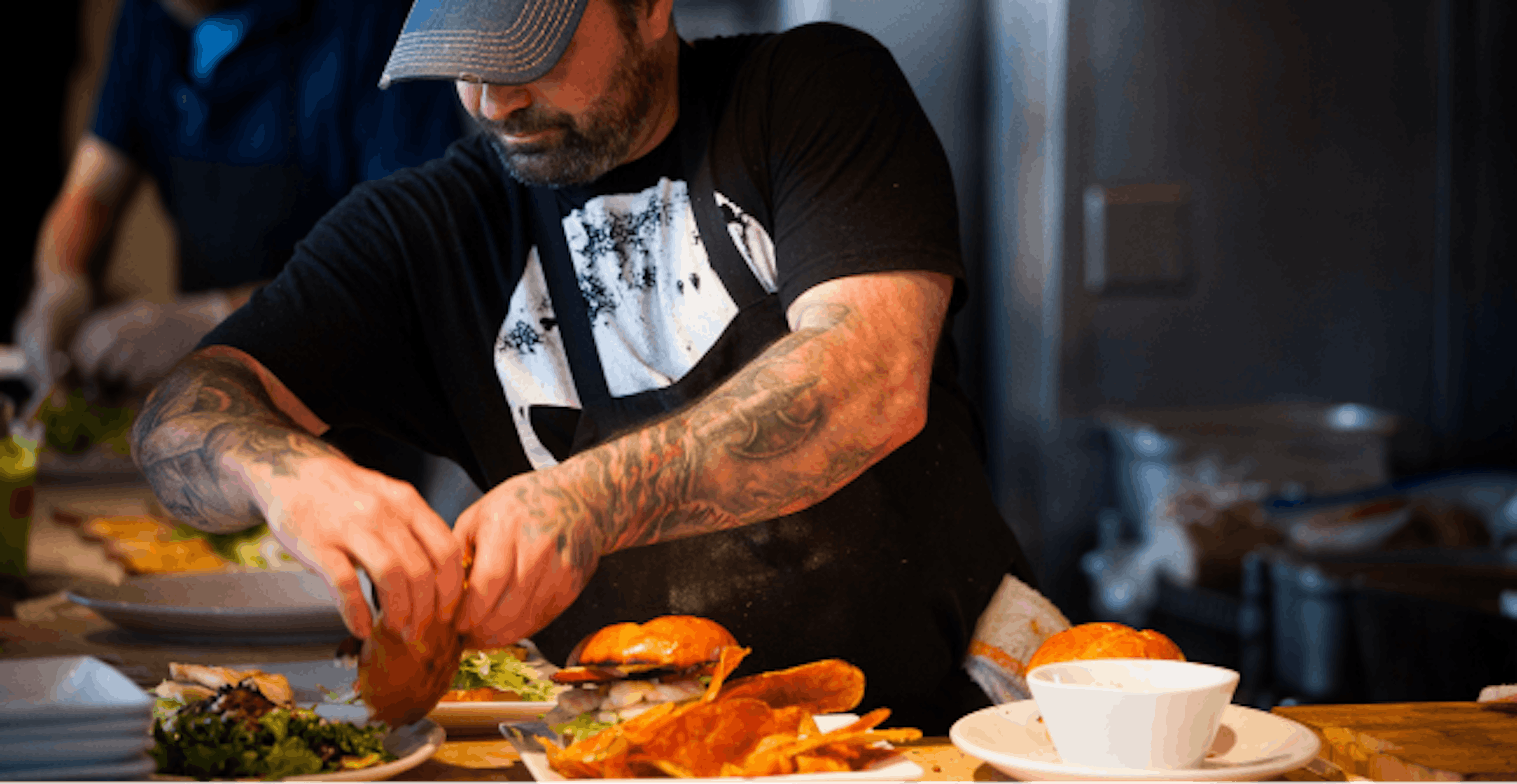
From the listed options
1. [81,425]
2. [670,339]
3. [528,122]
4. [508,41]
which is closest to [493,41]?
[508,41]

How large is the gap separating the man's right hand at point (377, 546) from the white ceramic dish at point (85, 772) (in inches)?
Result: 6.3

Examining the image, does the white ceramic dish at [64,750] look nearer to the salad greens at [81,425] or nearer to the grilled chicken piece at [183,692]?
the grilled chicken piece at [183,692]

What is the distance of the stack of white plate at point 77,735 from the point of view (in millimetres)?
775

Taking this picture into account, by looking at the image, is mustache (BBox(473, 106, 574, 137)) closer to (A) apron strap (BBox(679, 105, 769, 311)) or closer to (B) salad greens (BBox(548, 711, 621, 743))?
(A) apron strap (BBox(679, 105, 769, 311))

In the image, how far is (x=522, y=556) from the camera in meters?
0.94

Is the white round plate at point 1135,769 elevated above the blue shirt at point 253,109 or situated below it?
below

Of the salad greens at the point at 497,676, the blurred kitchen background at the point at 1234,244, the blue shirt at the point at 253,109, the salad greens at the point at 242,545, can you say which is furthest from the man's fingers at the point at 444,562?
the blurred kitchen background at the point at 1234,244

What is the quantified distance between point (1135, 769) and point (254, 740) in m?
0.54

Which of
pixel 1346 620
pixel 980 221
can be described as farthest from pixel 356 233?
pixel 980 221

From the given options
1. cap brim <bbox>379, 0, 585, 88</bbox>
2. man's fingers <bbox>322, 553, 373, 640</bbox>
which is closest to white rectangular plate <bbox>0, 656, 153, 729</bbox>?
man's fingers <bbox>322, 553, 373, 640</bbox>

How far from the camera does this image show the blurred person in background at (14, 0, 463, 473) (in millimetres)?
2775

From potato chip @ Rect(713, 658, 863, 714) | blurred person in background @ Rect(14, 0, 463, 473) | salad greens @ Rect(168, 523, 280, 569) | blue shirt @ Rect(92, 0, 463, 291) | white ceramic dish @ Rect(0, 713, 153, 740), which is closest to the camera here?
white ceramic dish @ Rect(0, 713, 153, 740)

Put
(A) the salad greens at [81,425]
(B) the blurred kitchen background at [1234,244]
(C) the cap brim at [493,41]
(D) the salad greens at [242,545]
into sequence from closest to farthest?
(C) the cap brim at [493,41] → (D) the salad greens at [242,545] → (A) the salad greens at [81,425] → (B) the blurred kitchen background at [1234,244]

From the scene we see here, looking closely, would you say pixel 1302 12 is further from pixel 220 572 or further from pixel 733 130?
pixel 220 572
